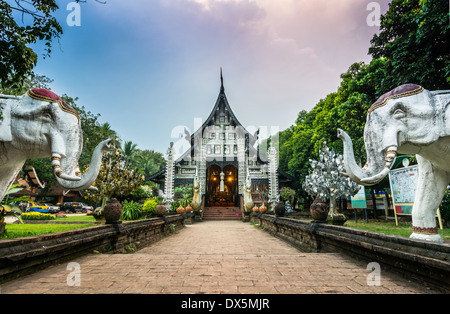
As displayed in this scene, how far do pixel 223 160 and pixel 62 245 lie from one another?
1737 centimetres

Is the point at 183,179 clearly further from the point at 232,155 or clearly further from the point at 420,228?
the point at 420,228

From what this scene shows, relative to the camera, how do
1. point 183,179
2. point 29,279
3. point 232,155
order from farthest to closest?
1. point 232,155
2. point 183,179
3. point 29,279

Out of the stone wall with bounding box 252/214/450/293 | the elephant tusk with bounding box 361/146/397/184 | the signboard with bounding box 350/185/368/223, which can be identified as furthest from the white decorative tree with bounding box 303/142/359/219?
the elephant tusk with bounding box 361/146/397/184

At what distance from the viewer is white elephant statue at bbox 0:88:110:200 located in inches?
105

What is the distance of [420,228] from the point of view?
325cm

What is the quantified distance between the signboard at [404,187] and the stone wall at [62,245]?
327 inches

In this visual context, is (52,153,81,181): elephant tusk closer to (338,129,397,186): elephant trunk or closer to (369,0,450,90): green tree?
(338,129,397,186): elephant trunk

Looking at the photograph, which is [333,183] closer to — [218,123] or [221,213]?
[221,213]

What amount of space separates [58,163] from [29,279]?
1.41m

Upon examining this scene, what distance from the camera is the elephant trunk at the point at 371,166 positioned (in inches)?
109

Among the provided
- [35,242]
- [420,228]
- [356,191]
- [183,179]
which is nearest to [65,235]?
[35,242]

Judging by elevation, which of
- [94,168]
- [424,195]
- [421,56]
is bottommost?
[424,195]

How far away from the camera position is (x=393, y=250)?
9.12 feet
